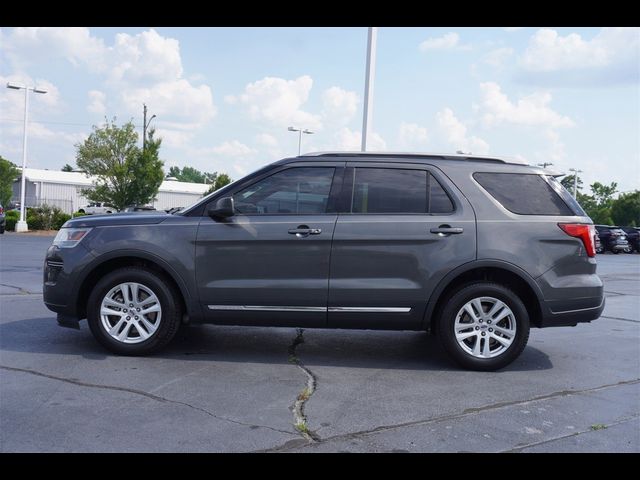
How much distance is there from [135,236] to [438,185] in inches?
112

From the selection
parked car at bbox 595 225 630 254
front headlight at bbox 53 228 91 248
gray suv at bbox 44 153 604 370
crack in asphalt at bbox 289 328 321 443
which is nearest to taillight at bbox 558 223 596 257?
gray suv at bbox 44 153 604 370

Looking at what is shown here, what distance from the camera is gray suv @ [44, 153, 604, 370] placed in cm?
573

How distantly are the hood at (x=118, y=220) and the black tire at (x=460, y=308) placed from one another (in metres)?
2.76

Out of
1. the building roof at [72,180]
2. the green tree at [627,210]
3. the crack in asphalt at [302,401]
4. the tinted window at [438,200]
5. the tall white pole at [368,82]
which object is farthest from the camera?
the building roof at [72,180]

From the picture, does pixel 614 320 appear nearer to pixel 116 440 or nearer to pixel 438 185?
pixel 438 185

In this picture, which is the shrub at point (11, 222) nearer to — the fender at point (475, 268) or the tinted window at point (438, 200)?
the tinted window at point (438, 200)

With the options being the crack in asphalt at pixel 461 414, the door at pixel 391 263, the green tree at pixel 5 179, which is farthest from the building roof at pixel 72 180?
the crack in asphalt at pixel 461 414

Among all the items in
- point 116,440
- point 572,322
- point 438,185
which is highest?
point 438,185

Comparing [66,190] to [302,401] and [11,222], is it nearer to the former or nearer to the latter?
[11,222]

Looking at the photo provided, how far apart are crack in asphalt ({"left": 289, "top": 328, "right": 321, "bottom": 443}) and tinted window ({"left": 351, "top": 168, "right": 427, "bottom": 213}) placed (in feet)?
4.94

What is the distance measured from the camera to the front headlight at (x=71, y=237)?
6.04 m

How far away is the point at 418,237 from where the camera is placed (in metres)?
5.73
